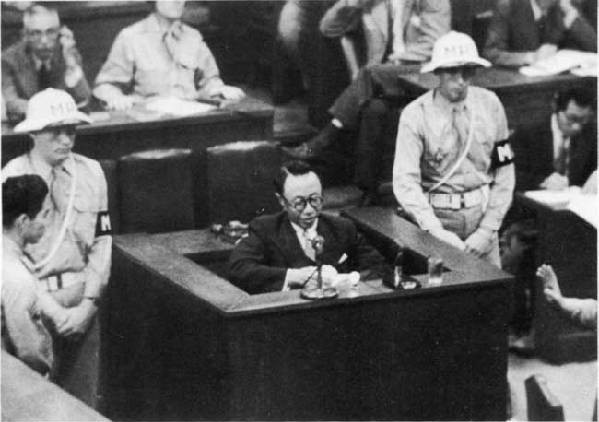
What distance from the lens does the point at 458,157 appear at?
6891mm

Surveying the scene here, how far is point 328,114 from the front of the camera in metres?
8.77

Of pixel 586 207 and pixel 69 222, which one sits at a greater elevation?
pixel 69 222

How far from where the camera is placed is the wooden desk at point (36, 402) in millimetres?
3811

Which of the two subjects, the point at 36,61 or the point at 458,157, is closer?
the point at 458,157

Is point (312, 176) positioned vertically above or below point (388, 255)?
above

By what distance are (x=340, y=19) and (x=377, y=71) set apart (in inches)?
24.3

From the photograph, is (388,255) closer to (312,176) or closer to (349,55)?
(312,176)

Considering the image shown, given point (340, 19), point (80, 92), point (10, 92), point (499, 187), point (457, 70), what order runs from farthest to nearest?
point (340, 19) → point (80, 92) → point (10, 92) → point (499, 187) → point (457, 70)

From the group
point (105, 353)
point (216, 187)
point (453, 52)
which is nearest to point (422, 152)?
point (453, 52)

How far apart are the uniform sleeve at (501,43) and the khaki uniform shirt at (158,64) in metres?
1.24

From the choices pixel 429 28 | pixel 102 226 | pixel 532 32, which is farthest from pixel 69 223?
pixel 532 32

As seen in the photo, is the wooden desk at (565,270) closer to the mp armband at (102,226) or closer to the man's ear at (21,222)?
the mp armband at (102,226)

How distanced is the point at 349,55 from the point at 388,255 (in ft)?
7.08

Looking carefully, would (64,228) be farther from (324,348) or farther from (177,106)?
(177,106)
